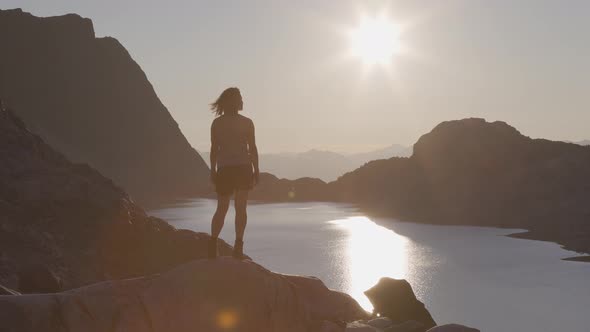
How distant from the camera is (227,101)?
444 inches

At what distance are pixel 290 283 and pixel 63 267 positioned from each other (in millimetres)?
17612

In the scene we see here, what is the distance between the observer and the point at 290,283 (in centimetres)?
1206

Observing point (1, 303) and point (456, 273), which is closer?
point (1, 303)

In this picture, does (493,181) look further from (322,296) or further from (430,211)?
(322,296)

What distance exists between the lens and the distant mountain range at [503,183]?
14512 cm

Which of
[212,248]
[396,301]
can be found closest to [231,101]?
[212,248]

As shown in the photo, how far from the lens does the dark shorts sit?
→ 11.1 meters

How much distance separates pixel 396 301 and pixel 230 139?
2529 cm

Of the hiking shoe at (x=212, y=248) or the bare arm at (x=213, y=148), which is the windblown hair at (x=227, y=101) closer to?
the bare arm at (x=213, y=148)

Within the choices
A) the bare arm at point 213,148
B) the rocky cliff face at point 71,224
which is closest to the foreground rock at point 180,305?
the bare arm at point 213,148

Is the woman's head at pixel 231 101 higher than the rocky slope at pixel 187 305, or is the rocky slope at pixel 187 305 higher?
the woman's head at pixel 231 101

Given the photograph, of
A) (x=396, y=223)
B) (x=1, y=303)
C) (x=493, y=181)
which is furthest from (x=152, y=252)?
(x=493, y=181)

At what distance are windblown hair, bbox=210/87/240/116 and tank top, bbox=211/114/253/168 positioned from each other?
0.17 meters

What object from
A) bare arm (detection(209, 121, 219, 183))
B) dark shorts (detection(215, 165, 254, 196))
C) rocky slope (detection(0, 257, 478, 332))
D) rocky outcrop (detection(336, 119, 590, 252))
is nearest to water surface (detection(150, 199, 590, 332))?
rocky outcrop (detection(336, 119, 590, 252))
